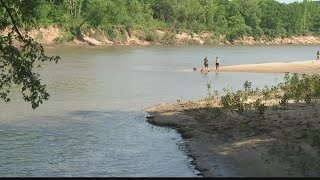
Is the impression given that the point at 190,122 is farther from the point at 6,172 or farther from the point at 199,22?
the point at 199,22

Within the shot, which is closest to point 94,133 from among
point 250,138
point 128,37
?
point 250,138

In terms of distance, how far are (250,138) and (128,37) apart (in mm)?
100230

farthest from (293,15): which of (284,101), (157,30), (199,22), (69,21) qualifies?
(284,101)

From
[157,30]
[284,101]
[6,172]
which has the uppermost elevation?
[157,30]

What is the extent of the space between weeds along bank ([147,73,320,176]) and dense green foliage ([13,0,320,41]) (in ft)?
182

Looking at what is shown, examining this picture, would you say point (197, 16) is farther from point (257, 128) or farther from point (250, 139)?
point (250, 139)

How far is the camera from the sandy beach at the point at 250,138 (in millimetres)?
14952

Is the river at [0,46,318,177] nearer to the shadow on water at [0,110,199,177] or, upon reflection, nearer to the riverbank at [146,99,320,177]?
the shadow on water at [0,110,199,177]

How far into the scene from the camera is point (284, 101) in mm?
23328

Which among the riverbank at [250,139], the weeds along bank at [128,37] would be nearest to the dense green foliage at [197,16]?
the weeds along bank at [128,37]

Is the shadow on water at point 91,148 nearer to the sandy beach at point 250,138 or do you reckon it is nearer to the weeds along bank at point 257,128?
the sandy beach at point 250,138

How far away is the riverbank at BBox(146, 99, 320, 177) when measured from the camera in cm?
1496

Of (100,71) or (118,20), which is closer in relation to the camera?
(100,71)

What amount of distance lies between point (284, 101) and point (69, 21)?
90801 millimetres
